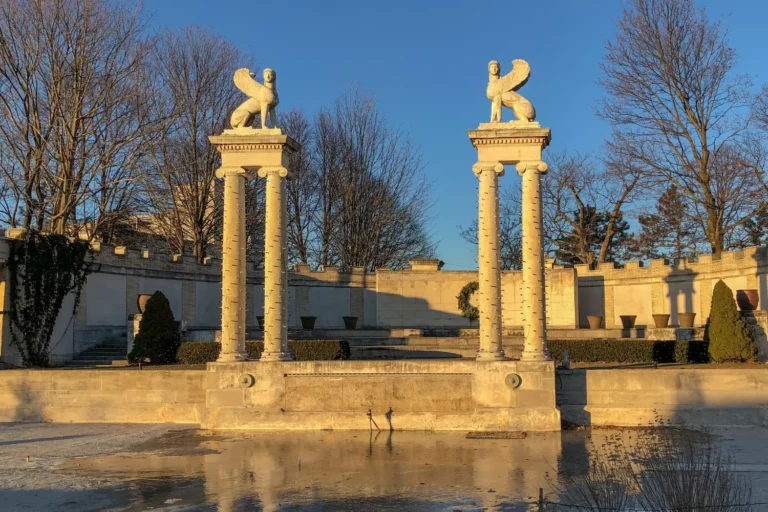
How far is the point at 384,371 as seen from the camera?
16344 mm

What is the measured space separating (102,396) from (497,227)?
34.0ft

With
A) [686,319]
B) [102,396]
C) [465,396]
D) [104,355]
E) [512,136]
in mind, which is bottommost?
[102,396]

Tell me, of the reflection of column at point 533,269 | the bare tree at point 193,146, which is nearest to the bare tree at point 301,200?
the bare tree at point 193,146

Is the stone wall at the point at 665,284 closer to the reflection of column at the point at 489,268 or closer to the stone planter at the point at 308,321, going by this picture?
the stone planter at the point at 308,321

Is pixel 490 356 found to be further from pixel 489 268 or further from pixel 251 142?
pixel 251 142

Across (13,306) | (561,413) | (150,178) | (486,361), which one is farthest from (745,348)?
(150,178)

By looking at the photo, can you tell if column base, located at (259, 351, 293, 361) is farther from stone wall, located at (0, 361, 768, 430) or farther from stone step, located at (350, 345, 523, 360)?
stone step, located at (350, 345, 523, 360)

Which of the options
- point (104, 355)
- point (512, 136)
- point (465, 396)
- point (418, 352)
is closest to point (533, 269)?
point (512, 136)

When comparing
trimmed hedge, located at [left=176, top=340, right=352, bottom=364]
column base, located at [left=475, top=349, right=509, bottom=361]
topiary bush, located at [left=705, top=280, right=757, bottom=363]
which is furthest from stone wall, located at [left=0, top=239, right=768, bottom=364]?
column base, located at [left=475, top=349, right=509, bottom=361]

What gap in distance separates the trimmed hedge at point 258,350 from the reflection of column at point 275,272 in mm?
6631

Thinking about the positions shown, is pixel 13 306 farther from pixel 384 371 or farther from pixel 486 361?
pixel 486 361

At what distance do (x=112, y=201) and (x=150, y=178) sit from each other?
11.0 feet

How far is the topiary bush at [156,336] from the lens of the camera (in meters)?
24.2

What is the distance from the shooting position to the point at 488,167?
655 inches
